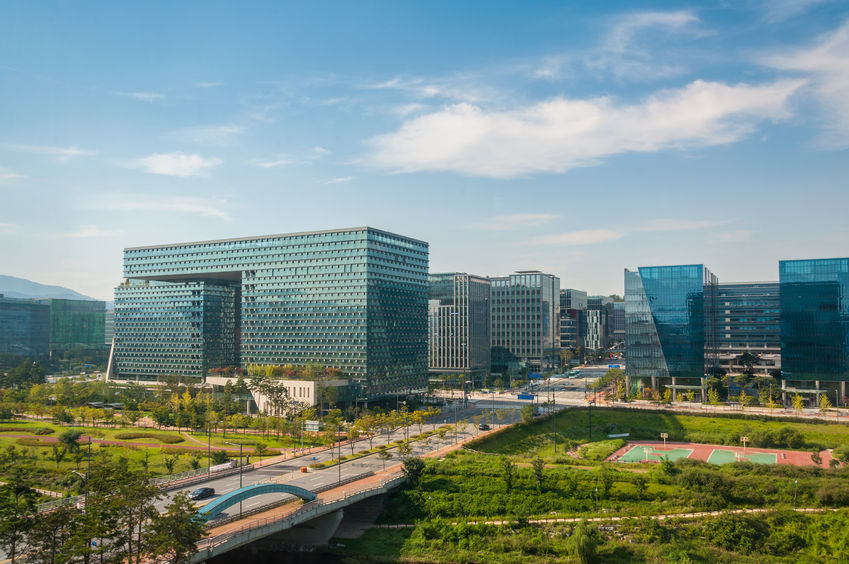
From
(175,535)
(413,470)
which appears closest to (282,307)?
(413,470)

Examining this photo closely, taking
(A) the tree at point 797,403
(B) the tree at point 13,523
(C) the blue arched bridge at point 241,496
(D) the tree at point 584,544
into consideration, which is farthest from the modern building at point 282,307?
(B) the tree at point 13,523

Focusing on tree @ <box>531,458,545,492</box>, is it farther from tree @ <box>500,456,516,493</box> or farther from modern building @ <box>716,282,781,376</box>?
modern building @ <box>716,282,781,376</box>

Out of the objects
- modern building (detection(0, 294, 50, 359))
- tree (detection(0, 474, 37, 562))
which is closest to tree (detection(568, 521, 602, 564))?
tree (detection(0, 474, 37, 562))

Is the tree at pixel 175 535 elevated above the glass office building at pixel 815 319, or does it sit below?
below

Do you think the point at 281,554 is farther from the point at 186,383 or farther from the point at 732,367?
the point at 732,367

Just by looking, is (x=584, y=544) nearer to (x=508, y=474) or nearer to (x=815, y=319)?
(x=508, y=474)

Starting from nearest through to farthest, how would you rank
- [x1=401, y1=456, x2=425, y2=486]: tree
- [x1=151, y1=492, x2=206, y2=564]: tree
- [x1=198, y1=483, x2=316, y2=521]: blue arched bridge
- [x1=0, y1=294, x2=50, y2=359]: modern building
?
1. [x1=151, y1=492, x2=206, y2=564]: tree
2. [x1=198, y1=483, x2=316, y2=521]: blue arched bridge
3. [x1=401, y1=456, x2=425, y2=486]: tree
4. [x1=0, y1=294, x2=50, y2=359]: modern building

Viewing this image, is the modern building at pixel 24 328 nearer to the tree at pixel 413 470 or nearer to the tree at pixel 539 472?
the tree at pixel 413 470
